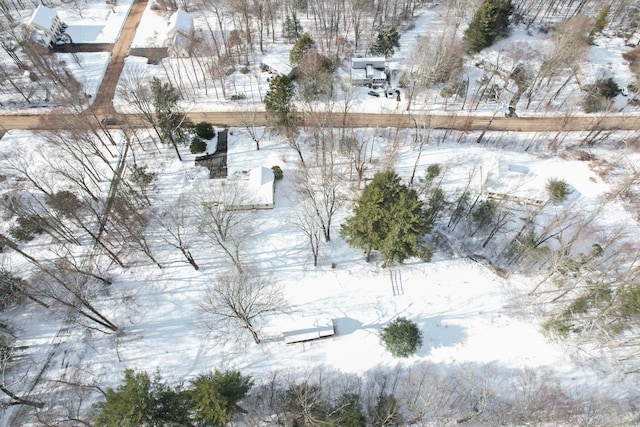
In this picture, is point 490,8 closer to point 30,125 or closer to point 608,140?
point 608,140

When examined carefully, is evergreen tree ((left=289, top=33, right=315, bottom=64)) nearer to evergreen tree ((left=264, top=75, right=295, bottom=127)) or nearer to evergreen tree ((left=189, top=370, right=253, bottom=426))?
evergreen tree ((left=264, top=75, right=295, bottom=127))

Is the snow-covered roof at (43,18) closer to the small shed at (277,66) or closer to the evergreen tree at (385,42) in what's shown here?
the small shed at (277,66)

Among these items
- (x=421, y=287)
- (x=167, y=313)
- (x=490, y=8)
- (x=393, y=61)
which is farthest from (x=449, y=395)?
(x=490, y=8)

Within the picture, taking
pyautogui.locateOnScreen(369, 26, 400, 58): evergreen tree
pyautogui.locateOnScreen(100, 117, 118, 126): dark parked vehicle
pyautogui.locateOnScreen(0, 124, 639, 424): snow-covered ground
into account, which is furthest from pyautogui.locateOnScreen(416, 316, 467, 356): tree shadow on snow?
pyautogui.locateOnScreen(100, 117, 118, 126): dark parked vehicle

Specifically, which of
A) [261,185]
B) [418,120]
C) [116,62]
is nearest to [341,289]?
[261,185]

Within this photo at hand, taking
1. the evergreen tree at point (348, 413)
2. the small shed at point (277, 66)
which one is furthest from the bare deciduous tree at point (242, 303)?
the small shed at point (277, 66)

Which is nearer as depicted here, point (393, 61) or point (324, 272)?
point (324, 272)
